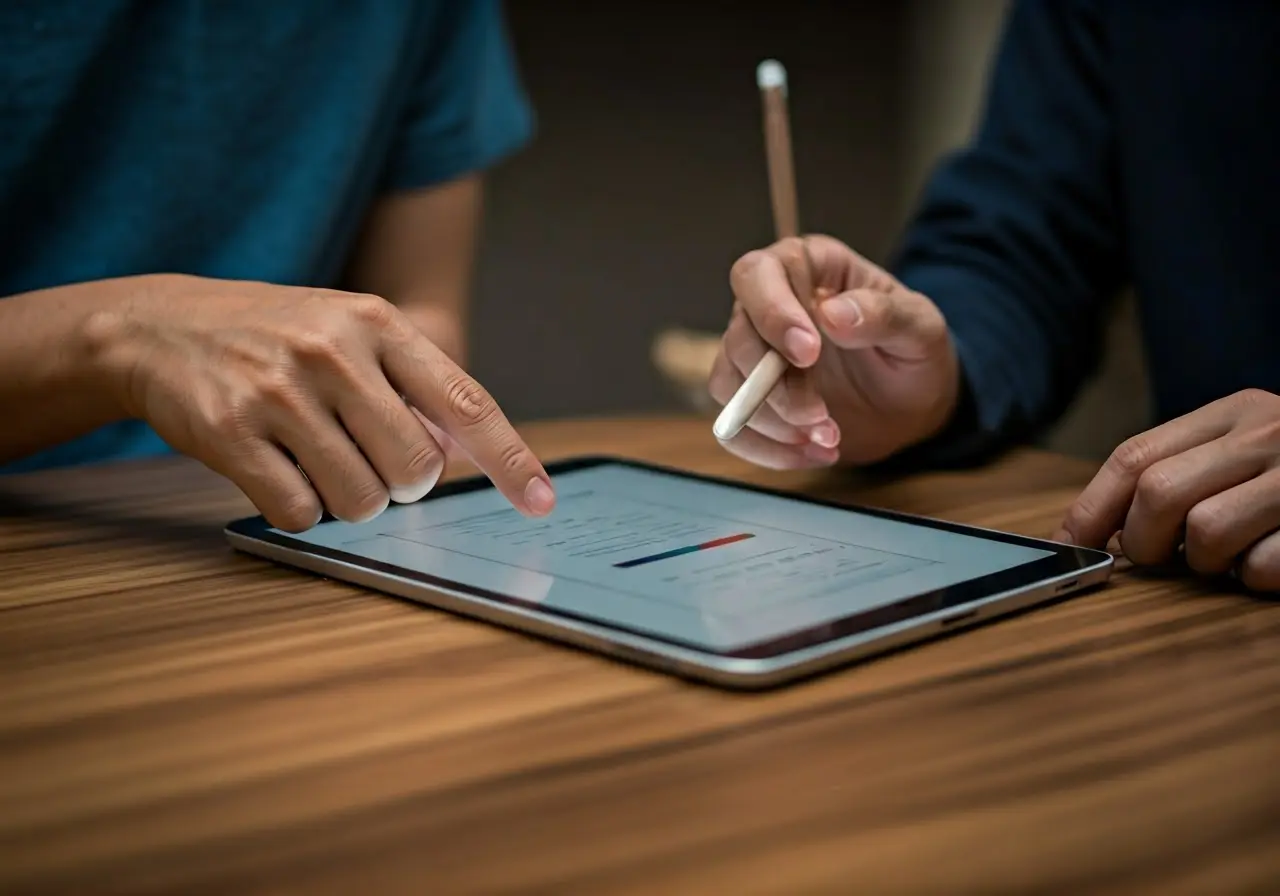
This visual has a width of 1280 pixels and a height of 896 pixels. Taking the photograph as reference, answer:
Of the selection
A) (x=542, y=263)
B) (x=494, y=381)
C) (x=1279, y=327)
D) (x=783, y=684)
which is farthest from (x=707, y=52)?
(x=783, y=684)

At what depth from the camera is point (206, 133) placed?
909 millimetres

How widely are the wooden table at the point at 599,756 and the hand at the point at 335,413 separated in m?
0.06

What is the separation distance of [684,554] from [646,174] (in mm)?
1395

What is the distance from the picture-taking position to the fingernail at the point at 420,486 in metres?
0.51

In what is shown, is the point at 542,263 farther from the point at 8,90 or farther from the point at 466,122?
the point at 8,90

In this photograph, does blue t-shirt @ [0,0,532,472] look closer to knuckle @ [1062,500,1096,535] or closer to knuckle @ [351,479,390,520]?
knuckle @ [351,479,390,520]

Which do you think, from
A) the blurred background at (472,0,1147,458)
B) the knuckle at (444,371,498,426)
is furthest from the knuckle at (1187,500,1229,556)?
the blurred background at (472,0,1147,458)

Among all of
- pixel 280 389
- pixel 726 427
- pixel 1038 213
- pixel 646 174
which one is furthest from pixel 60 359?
pixel 646 174

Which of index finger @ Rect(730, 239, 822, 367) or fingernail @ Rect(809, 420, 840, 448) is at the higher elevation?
index finger @ Rect(730, 239, 822, 367)

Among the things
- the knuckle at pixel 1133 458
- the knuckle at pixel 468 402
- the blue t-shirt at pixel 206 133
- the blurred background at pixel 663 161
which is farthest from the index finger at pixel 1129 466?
the blurred background at pixel 663 161

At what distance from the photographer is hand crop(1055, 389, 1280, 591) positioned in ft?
1.46

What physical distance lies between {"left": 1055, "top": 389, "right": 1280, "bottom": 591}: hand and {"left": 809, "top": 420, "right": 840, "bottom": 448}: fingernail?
→ 0.13m

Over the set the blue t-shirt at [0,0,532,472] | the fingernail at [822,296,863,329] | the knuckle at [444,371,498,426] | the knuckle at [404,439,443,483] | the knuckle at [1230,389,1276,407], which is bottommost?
the knuckle at [404,439,443,483]

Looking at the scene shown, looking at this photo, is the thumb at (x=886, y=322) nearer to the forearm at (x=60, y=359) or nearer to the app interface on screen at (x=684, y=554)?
the app interface on screen at (x=684, y=554)
